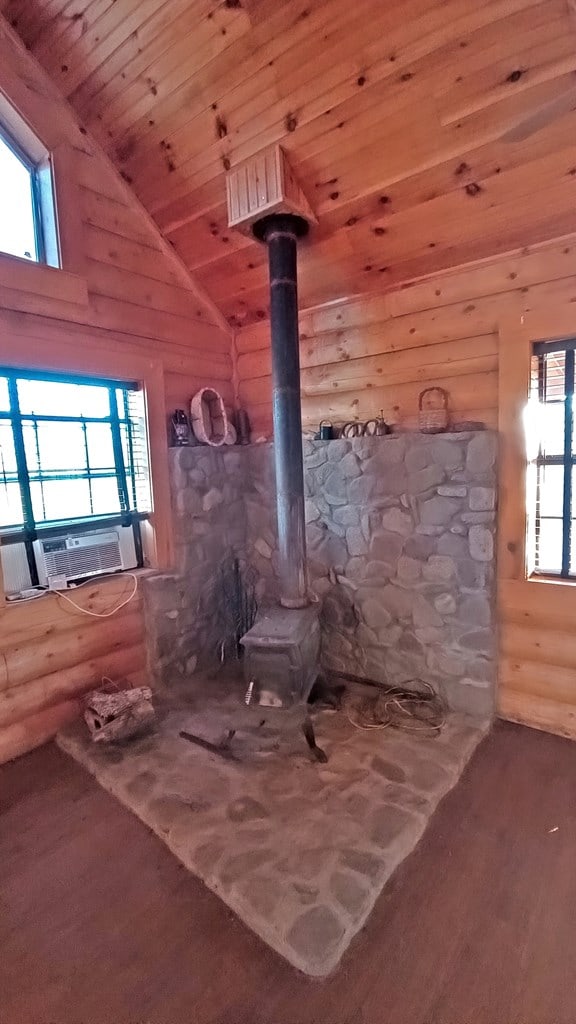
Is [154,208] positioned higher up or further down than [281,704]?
higher up

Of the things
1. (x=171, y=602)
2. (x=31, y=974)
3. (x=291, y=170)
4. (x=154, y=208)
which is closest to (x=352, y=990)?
(x=31, y=974)

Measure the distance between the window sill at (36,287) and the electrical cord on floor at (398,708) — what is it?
2.70 m

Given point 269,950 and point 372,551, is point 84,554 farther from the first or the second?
point 269,950

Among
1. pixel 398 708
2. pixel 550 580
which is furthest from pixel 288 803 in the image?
pixel 550 580

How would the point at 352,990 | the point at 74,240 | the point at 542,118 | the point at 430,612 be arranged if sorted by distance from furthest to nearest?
1. the point at 430,612
2. the point at 74,240
3. the point at 542,118
4. the point at 352,990

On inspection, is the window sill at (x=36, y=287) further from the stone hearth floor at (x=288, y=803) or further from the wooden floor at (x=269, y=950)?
the wooden floor at (x=269, y=950)

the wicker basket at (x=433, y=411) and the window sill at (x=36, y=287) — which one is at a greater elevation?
the window sill at (x=36, y=287)

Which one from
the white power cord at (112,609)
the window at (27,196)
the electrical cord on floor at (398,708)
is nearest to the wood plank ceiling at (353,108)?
the window at (27,196)

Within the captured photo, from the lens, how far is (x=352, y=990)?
54.5 inches

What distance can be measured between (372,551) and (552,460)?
42.5 inches

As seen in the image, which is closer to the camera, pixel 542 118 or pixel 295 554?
pixel 542 118

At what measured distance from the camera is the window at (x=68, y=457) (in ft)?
8.26

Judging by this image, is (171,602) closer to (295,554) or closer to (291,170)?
(295,554)

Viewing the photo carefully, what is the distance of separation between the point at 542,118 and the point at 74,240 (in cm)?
223
